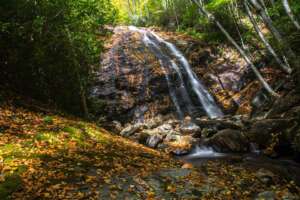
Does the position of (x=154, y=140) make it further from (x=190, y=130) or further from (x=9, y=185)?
(x=9, y=185)

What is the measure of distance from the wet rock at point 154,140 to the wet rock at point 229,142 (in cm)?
230

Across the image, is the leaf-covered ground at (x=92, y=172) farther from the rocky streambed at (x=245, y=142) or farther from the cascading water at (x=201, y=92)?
the cascading water at (x=201, y=92)

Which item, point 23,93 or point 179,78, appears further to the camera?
point 179,78

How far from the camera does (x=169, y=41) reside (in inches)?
1237

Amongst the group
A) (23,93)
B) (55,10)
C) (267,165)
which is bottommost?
(267,165)

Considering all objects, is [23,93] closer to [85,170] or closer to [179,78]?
[85,170]

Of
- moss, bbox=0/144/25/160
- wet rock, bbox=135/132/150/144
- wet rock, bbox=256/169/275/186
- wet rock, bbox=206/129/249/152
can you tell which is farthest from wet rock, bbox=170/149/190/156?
moss, bbox=0/144/25/160

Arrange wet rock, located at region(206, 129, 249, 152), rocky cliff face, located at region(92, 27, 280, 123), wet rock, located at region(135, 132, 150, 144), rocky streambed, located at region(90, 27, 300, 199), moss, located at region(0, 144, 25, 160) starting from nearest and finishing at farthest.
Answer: moss, located at region(0, 144, 25, 160) < rocky streambed, located at region(90, 27, 300, 199) < wet rock, located at region(206, 129, 249, 152) < wet rock, located at region(135, 132, 150, 144) < rocky cliff face, located at region(92, 27, 280, 123)

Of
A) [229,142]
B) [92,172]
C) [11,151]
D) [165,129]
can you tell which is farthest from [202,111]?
[11,151]

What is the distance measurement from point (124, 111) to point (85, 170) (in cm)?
1437

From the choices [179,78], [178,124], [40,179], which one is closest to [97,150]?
[40,179]

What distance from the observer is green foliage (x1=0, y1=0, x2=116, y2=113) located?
41.4 ft

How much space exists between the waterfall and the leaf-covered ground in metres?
→ 11.1

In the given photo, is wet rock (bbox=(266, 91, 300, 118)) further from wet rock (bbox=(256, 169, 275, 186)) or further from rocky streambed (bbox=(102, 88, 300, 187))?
wet rock (bbox=(256, 169, 275, 186))
